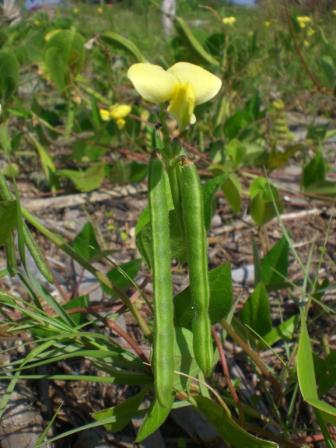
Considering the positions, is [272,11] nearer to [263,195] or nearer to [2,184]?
[263,195]

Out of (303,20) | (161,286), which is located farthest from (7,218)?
(303,20)

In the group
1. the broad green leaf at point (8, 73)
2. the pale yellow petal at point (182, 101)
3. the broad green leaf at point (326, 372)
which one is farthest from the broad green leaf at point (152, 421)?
the broad green leaf at point (8, 73)

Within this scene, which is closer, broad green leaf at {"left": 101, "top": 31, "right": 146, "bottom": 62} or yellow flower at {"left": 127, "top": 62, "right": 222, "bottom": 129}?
yellow flower at {"left": 127, "top": 62, "right": 222, "bottom": 129}

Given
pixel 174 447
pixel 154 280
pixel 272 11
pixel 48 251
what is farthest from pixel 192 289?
pixel 272 11

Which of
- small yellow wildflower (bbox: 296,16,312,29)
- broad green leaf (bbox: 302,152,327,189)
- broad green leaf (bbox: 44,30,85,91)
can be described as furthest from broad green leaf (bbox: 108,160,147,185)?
small yellow wildflower (bbox: 296,16,312,29)

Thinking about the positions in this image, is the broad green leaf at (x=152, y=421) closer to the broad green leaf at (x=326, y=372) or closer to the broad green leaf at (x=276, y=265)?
the broad green leaf at (x=326, y=372)

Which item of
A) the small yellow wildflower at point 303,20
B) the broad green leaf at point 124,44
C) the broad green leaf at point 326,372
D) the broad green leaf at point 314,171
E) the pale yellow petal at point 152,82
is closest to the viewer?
the pale yellow petal at point 152,82

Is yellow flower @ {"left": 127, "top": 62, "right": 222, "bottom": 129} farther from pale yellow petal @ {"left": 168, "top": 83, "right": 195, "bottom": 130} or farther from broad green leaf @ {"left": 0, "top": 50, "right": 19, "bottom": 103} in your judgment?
broad green leaf @ {"left": 0, "top": 50, "right": 19, "bottom": 103}
